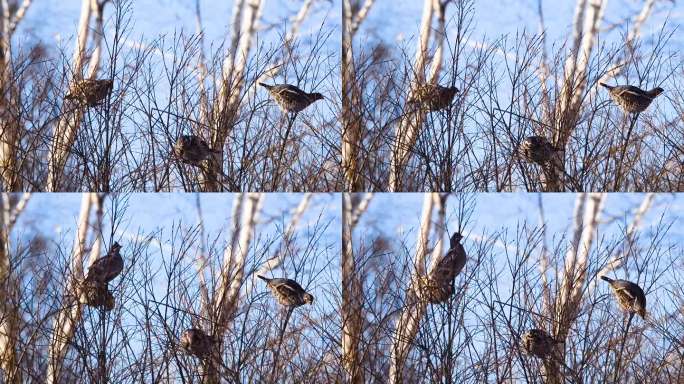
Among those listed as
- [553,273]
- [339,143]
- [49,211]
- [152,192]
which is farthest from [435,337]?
[49,211]

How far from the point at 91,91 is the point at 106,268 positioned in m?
0.82

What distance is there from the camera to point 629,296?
5.87 meters

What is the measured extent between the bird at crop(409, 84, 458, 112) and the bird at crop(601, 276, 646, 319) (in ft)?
3.41

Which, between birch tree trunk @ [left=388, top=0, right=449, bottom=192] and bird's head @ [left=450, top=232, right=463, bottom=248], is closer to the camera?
bird's head @ [left=450, top=232, right=463, bottom=248]

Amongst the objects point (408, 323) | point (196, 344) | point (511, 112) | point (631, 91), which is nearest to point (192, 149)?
point (196, 344)

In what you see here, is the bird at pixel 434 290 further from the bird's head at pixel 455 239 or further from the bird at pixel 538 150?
the bird at pixel 538 150

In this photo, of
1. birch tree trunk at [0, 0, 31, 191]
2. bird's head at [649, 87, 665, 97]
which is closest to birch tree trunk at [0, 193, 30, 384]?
birch tree trunk at [0, 0, 31, 191]

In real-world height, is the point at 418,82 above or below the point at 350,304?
above

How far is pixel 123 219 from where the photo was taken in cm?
598

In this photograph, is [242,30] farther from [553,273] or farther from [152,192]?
[553,273]

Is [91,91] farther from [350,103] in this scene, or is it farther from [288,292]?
[288,292]

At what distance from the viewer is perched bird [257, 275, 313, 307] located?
5883mm

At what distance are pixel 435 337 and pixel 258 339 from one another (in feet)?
2.47

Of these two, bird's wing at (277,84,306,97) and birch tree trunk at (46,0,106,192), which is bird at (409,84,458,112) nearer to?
bird's wing at (277,84,306,97)
